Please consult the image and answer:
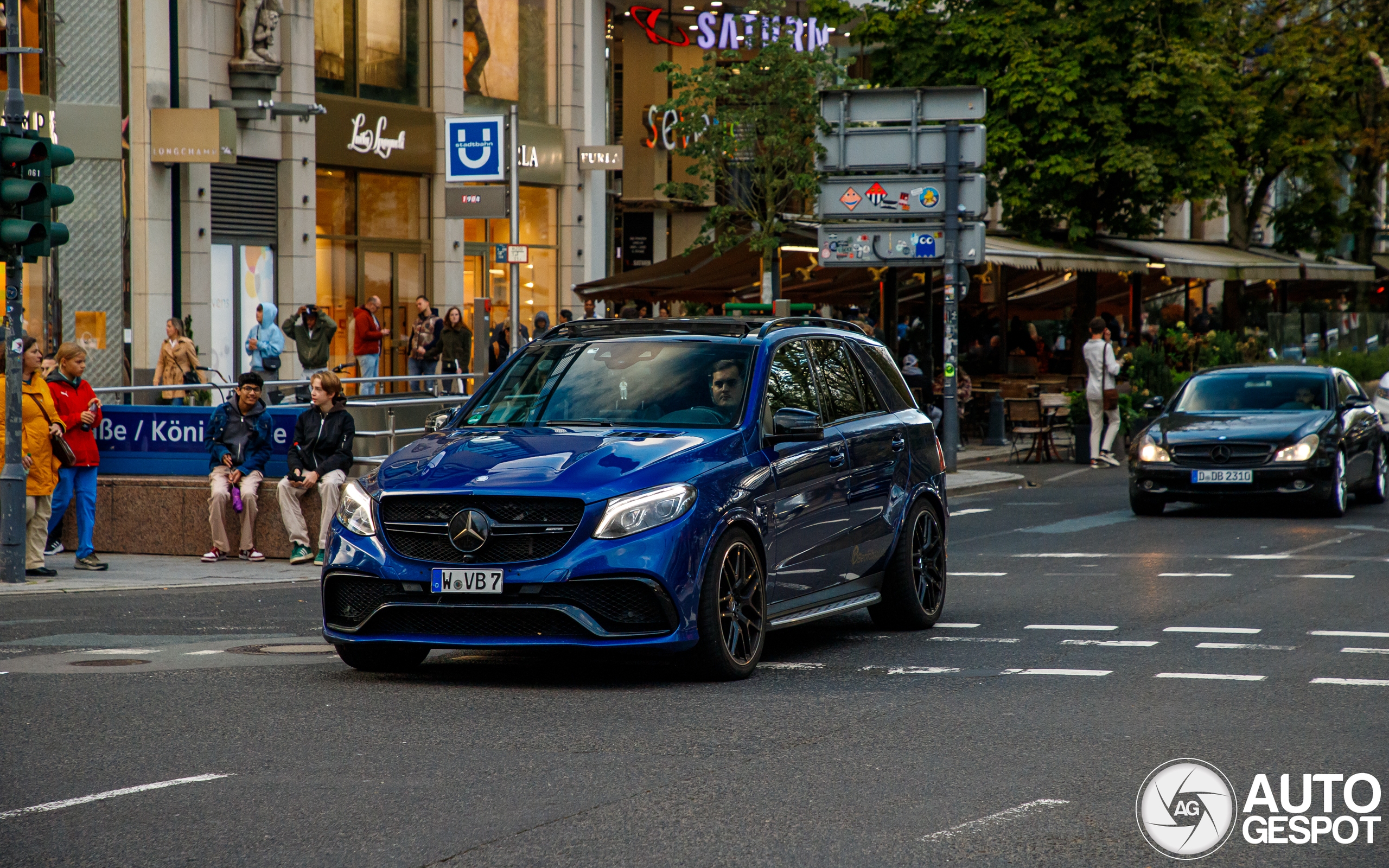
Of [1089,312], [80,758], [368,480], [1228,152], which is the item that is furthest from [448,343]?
[80,758]

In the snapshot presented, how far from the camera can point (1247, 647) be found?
392 inches

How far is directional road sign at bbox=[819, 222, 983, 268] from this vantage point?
74.6ft

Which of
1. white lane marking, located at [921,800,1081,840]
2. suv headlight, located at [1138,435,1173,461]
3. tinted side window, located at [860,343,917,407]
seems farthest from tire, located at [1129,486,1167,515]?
white lane marking, located at [921,800,1081,840]

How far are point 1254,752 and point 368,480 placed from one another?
13.7ft

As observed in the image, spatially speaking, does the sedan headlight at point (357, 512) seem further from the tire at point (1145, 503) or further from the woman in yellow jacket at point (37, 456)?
the tire at point (1145, 503)

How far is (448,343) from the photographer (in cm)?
2892

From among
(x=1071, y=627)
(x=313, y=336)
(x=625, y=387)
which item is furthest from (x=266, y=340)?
(x=625, y=387)

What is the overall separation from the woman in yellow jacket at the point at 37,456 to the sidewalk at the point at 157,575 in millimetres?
289

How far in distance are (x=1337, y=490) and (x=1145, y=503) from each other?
1823 millimetres

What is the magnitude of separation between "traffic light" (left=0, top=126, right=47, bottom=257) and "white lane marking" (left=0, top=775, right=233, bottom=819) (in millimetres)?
7723

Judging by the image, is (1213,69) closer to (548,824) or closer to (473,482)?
(473,482)

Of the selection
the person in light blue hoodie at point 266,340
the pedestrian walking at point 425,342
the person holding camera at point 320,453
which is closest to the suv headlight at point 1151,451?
the person holding camera at point 320,453

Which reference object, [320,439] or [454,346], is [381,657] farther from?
[454,346]
